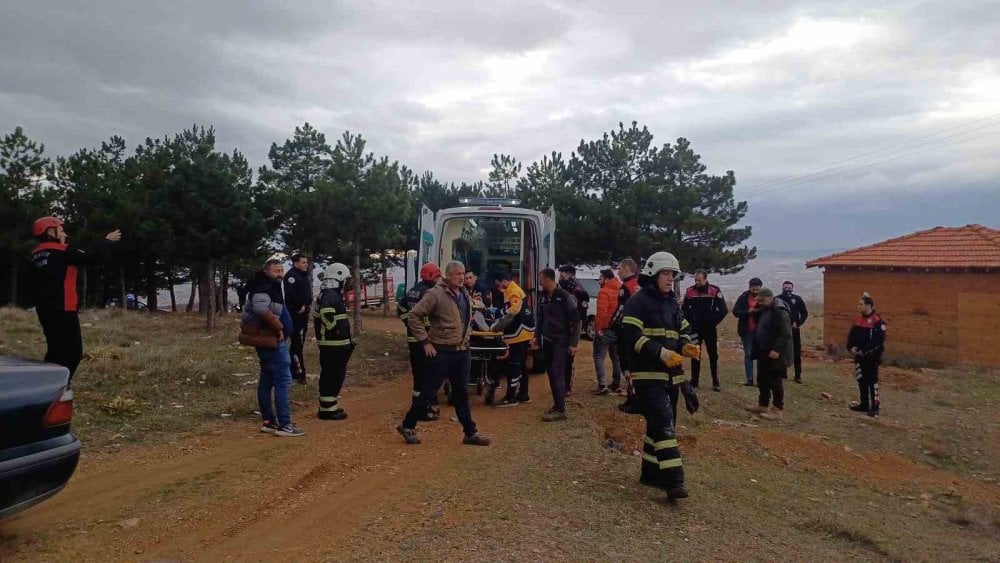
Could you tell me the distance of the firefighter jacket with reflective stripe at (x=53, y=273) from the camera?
5.50m

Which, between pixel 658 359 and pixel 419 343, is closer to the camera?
pixel 658 359

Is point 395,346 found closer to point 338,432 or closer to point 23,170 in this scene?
point 338,432

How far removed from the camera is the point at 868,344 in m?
9.76

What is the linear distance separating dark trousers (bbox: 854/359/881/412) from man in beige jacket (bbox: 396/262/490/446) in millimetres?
6619

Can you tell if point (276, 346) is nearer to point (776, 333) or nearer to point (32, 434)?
point (32, 434)

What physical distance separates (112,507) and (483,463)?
2.74 metres

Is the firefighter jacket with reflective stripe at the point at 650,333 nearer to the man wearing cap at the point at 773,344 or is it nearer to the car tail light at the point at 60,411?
the car tail light at the point at 60,411

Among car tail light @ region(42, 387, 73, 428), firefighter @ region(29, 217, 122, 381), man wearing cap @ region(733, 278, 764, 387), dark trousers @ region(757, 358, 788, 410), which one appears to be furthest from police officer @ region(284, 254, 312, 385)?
man wearing cap @ region(733, 278, 764, 387)

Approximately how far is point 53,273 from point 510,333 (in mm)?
4815

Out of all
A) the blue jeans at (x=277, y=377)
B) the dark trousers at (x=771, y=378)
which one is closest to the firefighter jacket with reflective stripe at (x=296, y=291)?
the blue jeans at (x=277, y=377)

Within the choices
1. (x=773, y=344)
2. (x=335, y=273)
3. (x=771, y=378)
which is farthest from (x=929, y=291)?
(x=335, y=273)

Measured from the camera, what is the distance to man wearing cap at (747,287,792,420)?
8.77 metres

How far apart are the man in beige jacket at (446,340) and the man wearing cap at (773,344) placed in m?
4.37

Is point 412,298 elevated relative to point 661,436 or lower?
elevated
